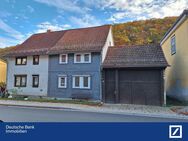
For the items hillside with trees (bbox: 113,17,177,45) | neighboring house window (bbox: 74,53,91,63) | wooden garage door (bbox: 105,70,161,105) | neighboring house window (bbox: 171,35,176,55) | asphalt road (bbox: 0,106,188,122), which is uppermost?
hillside with trees (bbox: 113,17,177,45)

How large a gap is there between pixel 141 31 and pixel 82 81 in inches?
918

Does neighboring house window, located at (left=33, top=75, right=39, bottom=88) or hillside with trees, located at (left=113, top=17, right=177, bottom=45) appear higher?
hillside with trees, located at (left=113, top=17, right=177, bottom=45)

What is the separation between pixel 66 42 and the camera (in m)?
23.9

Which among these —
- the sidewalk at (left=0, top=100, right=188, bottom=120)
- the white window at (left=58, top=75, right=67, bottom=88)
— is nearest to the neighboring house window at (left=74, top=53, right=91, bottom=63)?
the white window at (left=58, top=75, right=67, bottom=88)

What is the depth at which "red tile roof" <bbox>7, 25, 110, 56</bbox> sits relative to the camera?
2183cm

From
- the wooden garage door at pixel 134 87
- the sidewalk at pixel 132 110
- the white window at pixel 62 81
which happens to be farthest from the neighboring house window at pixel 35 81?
the wooden garage door at pixel 134 87

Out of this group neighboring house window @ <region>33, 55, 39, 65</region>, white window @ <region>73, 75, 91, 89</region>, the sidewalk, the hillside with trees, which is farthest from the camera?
the hillside with trees

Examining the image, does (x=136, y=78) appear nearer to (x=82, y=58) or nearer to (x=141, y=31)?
(x=82, y=58)

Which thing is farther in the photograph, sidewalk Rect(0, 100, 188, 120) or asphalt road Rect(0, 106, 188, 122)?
sidewalk Rect(0, 100, 188, 120)

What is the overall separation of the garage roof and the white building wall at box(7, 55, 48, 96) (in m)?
7.67

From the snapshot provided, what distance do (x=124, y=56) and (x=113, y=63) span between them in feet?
5.75

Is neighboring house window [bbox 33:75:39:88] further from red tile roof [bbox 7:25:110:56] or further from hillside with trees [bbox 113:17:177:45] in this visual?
hillside with trees [bbox 113:17:177:45]

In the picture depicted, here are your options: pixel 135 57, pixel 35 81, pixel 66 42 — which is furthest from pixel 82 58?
pixel 35 81

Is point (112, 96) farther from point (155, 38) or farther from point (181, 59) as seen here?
point (155, 38)
